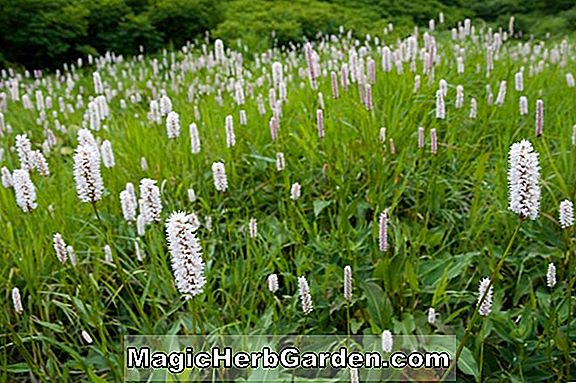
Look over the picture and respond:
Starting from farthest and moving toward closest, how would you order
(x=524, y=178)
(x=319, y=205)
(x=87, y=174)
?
1. (x=319, y=205)
2. (x=87, y=174)
3. (x=524, y=178)

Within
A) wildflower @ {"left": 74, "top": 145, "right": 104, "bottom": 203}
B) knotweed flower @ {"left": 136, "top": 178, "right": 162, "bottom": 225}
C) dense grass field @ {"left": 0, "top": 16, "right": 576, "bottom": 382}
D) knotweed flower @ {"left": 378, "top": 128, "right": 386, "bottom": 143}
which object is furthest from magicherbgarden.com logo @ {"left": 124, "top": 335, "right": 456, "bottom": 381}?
knotweed flower @ {"left": 378, "top": 128, "right": 386, "bottom": 143}

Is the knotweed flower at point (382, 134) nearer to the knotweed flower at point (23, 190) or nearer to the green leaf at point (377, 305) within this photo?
the green leaf at point (377, 305)

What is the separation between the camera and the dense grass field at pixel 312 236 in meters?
2.02

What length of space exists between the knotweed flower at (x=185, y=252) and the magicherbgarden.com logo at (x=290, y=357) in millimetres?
474

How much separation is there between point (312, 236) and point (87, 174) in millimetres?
1136

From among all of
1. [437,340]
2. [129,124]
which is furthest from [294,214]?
[129,124]

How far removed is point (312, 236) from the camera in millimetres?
2559

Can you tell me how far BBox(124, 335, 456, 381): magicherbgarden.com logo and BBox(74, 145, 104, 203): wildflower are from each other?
55 centimetres

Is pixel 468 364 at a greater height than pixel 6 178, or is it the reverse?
pixel 6 178

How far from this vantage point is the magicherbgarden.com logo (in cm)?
190

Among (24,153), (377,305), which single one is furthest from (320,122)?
(24,153)

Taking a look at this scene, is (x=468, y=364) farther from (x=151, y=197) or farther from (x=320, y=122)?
(x=320, y=122)

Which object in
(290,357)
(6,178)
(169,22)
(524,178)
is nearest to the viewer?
(524,178)

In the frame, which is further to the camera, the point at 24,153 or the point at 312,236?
the point at 312,236
